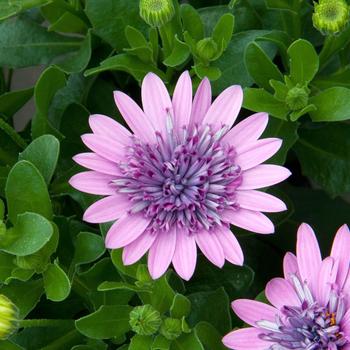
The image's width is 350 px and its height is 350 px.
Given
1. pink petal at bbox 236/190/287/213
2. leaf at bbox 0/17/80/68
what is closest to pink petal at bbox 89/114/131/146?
pink petal at bbox 236/190/287/213

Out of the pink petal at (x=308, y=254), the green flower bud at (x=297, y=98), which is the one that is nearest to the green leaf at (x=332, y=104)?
the green flower bud at (x=297, y=98)

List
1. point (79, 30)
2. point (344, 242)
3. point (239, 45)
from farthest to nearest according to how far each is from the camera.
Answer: point (79, 30), point (239, 45), point (344, 242)

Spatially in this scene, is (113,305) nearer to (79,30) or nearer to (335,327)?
(335,327)

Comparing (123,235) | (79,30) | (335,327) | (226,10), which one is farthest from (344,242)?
(79,30)

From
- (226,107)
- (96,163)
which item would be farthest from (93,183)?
(226,107)

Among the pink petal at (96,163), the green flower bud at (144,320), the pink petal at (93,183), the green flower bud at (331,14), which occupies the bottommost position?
the green flower bud at (144,320)

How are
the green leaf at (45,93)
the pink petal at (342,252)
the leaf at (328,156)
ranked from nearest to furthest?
1. the pink petal at (342,252)
2. the green leaf at (45,93)
3. the leaf at (328,156)

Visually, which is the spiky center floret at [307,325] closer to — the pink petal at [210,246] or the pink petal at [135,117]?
the pink petal at [210,246]
